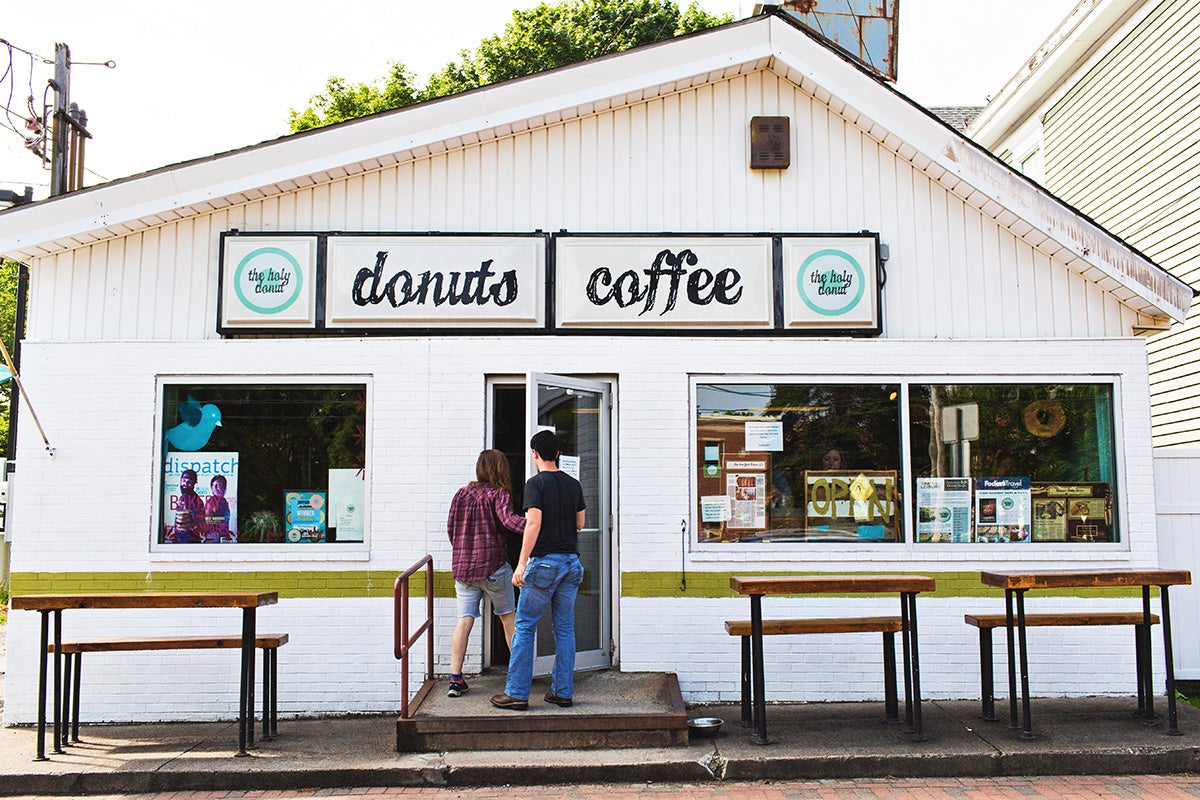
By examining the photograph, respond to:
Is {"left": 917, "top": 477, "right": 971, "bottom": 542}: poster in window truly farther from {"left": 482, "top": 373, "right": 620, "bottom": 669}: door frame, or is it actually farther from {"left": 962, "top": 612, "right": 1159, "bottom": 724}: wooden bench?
{"left": 482, "top": 373, "right": 620, "bottom": 669}: door frame

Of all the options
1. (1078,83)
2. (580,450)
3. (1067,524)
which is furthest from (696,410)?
(1078,83)

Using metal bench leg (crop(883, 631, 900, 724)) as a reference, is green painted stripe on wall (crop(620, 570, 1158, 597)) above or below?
above

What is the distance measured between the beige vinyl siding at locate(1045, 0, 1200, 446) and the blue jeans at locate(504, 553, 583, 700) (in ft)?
25.6

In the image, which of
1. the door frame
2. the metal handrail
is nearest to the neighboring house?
the door frame

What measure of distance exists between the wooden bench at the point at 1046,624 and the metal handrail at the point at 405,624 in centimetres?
388

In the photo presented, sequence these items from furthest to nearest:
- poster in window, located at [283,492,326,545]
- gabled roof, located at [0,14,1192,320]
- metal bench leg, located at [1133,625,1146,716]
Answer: poster in window, located at [283,492,326,545], gabled roof, located at [0,14,1192,320], metal bench leg, located at [1133,625,1146,716]

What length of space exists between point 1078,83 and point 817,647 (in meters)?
9.49

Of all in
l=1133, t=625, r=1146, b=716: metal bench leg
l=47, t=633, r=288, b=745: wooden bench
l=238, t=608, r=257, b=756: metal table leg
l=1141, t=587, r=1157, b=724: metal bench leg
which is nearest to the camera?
l=238, t=608, r=257, b=756: metal table leg

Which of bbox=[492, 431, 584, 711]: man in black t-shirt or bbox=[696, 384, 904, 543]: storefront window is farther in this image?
bbox=[696, 384, 904, 543]: storefront window

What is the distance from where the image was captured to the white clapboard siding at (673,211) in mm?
8039

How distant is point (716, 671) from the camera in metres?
7.84

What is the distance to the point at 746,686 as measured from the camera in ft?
23.2

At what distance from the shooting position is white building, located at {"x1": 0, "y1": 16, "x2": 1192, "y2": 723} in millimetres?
7820

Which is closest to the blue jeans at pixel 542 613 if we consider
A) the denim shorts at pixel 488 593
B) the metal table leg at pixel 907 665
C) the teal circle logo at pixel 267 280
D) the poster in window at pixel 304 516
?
the denim shorts at pixel 488 593
